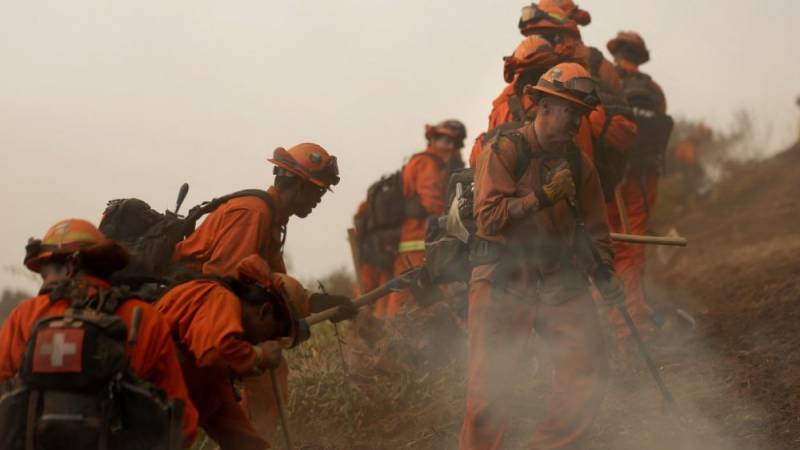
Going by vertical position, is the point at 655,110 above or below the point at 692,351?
above

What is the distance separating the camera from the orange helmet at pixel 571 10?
861cm

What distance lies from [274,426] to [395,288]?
113cm

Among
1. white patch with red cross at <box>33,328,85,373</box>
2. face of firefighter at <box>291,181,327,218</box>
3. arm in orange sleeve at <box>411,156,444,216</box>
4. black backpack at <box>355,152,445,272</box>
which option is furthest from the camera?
black backpack at <box>355,152,445,272</box>

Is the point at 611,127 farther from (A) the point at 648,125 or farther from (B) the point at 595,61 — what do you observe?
(A) the point at 648,125

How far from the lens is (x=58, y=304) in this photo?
181 inches

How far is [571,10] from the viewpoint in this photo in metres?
9.20

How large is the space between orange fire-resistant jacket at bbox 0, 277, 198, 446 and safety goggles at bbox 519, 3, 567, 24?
168 inches

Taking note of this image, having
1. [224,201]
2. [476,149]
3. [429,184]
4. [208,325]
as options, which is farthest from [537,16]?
[208,325]

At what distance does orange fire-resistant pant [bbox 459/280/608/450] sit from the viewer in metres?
6.27

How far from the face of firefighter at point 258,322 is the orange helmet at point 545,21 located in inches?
144

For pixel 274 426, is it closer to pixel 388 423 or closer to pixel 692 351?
pixel 388 423

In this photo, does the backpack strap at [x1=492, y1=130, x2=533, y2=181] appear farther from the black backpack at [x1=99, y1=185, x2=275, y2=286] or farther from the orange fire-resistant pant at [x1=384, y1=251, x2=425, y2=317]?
the orange fire-resistant pant at [x1=384, y1=251, x2=425, y2=317]

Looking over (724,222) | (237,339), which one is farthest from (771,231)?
(237,339)

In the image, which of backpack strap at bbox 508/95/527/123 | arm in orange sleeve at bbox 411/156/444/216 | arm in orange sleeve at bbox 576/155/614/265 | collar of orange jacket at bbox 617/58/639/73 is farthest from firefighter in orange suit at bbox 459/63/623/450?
arm in orange sleeve at bbox 411/156/444/216
